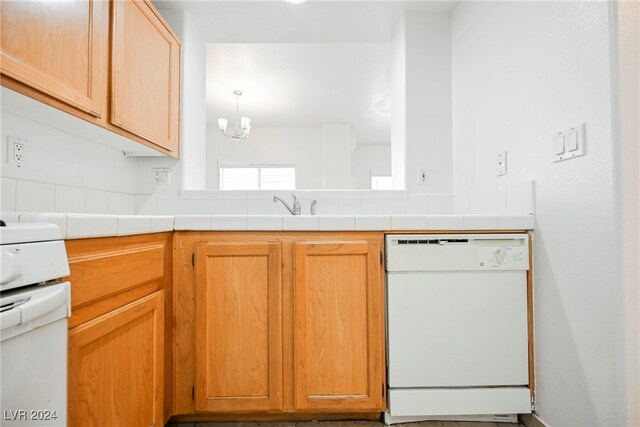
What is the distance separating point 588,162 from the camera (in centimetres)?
103

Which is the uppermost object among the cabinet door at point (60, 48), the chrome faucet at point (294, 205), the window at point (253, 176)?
the window at point (253, 176)

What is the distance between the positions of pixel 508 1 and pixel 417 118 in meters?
0.71

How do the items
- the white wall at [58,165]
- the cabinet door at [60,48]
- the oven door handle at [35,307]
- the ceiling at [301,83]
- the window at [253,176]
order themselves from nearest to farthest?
the oven door handle at [35,307]
the cabinet door at [60,48]
the white wall at [58,165]
the ceiling at [301,83]
the window at [253,176]

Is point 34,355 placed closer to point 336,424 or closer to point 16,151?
point 16,151

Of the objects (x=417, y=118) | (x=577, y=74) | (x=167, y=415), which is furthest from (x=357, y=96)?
(x=167, y=415)

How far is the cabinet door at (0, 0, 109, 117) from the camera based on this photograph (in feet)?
3.15

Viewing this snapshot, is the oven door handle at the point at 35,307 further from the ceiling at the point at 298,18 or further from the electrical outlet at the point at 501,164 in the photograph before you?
the ceiling at the point at 298,18

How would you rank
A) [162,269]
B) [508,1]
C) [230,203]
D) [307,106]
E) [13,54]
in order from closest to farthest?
[13,54]
[162,269]
[508,1]
[230,203]
[307,106]

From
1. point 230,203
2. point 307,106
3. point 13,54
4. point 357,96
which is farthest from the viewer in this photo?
point 307,106

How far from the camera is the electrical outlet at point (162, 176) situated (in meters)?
1.96

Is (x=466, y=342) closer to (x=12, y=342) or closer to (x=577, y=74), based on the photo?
(x=577, y=74)

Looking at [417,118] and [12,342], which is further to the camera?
[417,118]

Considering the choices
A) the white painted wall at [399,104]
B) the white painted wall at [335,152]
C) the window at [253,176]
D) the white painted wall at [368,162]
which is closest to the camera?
the white painted wall at [399,104]

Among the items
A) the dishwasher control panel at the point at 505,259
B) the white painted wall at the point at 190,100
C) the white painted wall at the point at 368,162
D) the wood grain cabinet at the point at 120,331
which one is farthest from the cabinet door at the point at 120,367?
the white painted wall at the point at 368,162
